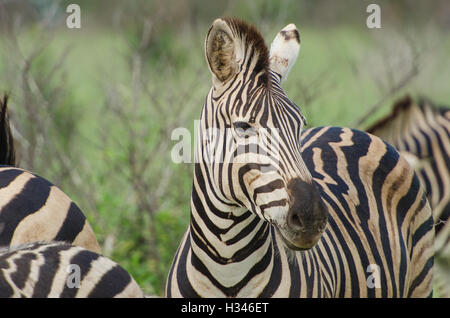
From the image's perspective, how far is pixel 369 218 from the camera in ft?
12.7

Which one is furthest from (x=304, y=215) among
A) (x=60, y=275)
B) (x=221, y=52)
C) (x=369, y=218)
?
(x=369, y=218)

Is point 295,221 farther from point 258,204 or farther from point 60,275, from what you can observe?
point 60,275

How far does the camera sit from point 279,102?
9.73 ft

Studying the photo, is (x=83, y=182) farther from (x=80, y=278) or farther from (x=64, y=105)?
(x=80, y=278)

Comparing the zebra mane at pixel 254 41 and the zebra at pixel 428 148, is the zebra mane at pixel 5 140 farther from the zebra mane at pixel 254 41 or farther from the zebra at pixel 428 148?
the zebra at pixel 428 148

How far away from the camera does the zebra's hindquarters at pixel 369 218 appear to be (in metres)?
3.59

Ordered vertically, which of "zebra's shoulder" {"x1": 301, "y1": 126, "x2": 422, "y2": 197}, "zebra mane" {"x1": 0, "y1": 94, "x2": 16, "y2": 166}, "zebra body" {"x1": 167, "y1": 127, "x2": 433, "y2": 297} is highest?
"zebra mane" {"x1": 0, "y1": 94, "x2": 16, "y2": 166}

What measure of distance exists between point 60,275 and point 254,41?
4.60ft

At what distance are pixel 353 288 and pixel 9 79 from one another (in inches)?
183

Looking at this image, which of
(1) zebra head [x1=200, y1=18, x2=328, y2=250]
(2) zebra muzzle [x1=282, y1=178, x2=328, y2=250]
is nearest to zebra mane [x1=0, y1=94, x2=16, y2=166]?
(1) zebra head [x1=200, y1=18, x2=328, y2=250]

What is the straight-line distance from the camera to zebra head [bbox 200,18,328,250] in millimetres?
2721

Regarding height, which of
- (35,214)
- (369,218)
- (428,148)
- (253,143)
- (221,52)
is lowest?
(369,218)

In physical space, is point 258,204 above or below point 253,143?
below

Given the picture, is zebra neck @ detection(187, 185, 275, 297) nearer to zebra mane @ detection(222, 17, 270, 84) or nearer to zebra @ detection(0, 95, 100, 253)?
zebra mane @ detection(222, 17, 270, 84)
